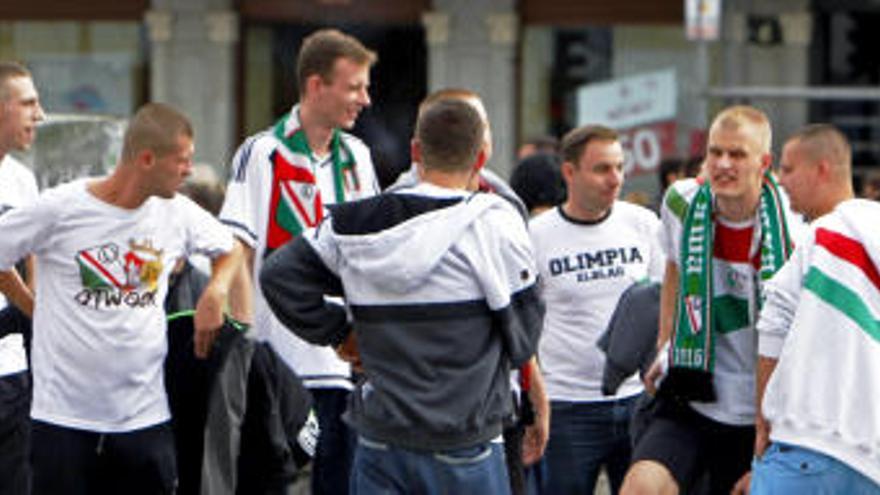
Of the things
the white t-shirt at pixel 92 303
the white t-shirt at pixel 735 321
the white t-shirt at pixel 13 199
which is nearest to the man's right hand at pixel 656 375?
the white t-shirt at pixel 735 321

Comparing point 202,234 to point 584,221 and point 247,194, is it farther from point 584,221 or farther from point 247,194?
point 584,221

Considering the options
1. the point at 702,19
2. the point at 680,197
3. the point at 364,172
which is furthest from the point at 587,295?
the point at 702,19

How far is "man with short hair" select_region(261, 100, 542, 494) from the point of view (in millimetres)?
5828

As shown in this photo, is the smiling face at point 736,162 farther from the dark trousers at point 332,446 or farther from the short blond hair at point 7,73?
the short blond hair at point 7,73

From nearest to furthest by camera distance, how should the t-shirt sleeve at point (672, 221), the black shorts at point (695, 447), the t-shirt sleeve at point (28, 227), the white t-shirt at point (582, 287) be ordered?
the t-shirt sleeve at point (28, 227)
the black shorts at point (695, 447)
the t-shirt sleeve at point (672, 221)
the white t-shirt at point (582, 287)

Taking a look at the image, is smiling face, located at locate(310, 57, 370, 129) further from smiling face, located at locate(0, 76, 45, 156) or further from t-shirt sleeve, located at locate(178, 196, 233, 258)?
smiling face, located at locate(0, 76, 45, 156)

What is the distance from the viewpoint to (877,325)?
6137 mm

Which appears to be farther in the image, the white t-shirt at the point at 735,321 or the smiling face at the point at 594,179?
the smiling face at the point at 594,179

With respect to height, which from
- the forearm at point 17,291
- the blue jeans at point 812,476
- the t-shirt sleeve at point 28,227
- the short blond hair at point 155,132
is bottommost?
the blue jeans at point 812,476

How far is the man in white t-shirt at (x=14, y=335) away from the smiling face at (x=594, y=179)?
2.40 meters

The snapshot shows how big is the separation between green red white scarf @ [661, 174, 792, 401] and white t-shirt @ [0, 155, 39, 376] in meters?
2.52

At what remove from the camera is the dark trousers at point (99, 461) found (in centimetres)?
683

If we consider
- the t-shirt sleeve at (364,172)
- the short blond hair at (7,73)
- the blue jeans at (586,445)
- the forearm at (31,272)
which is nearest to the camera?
the forearm at (31,272)

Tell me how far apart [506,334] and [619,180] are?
3.21m
